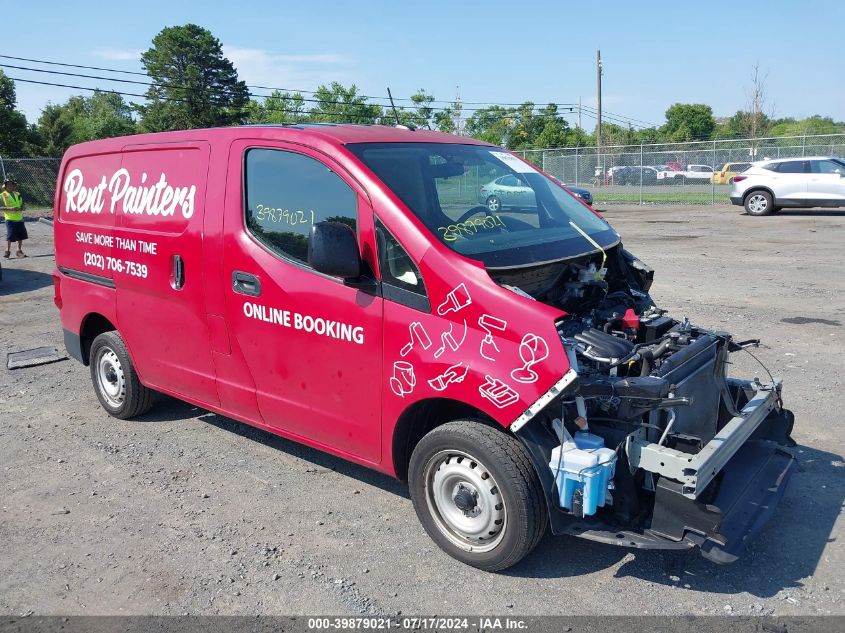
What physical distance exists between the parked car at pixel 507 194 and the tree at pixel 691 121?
240 ft

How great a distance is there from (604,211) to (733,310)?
1832 cm

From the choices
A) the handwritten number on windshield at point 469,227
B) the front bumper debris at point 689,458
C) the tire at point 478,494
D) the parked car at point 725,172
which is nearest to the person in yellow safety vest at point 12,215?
the handwritten number on windshield at point 469,227

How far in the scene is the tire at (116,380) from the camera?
5.39 meters

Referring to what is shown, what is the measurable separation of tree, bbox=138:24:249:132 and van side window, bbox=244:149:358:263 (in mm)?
56521

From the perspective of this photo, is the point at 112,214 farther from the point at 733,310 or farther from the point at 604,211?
the point at 604,211

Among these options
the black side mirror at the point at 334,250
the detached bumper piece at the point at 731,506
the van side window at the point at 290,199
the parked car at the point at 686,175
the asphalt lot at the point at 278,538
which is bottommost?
the asphalt lot at the point at 278,538

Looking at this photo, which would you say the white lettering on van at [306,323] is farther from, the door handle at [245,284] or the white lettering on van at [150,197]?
the white lettering on van at [150,197]

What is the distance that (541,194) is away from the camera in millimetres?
4688

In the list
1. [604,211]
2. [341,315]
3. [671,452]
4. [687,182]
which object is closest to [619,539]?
[671,452]

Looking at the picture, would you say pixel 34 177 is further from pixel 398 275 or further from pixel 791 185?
pixel 398 275

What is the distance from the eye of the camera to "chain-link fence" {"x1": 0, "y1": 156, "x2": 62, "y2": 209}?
30.7 metres

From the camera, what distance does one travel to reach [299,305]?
12.7ft

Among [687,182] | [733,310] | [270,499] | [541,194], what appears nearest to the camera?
[270,499]

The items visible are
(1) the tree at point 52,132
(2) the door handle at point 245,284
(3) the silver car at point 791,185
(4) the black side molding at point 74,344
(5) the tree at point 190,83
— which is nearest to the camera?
(2) the door handle at point 245,284
